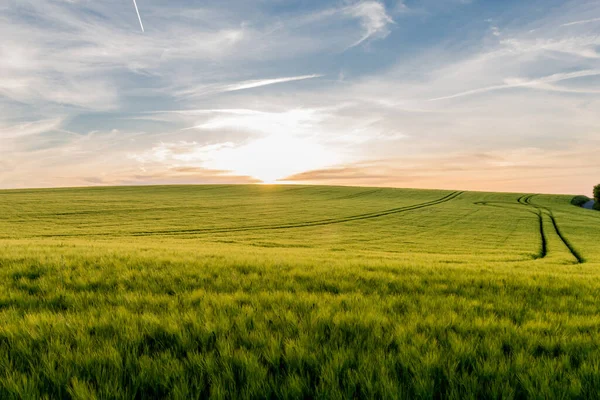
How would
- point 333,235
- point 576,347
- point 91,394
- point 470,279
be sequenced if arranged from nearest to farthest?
point 91,394 < point 576,347 < point 470,279 < point 333,235

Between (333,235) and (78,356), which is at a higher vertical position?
(78,356)

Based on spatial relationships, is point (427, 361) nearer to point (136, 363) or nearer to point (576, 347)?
point (576, 347)

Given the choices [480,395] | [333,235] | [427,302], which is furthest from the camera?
[333,235]

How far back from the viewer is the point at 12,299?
178 inches

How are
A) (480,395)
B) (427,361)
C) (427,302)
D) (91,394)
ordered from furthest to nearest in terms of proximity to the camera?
(427,302) < (427,361) < (480,395) < (91,394)

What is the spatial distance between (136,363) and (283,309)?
1.62 m

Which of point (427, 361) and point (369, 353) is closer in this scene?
point (427, 361)

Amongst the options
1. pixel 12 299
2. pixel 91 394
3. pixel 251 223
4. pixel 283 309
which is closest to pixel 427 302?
pixel 283 309

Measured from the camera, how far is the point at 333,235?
97.2 ft

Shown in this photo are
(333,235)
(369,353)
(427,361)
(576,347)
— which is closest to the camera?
(427,361)

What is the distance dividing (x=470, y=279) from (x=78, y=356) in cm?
624

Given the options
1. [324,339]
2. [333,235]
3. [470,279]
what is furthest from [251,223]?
[324,339]

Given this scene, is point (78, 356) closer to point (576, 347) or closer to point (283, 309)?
point (283, 309)

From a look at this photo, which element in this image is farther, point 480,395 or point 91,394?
point 480,395
